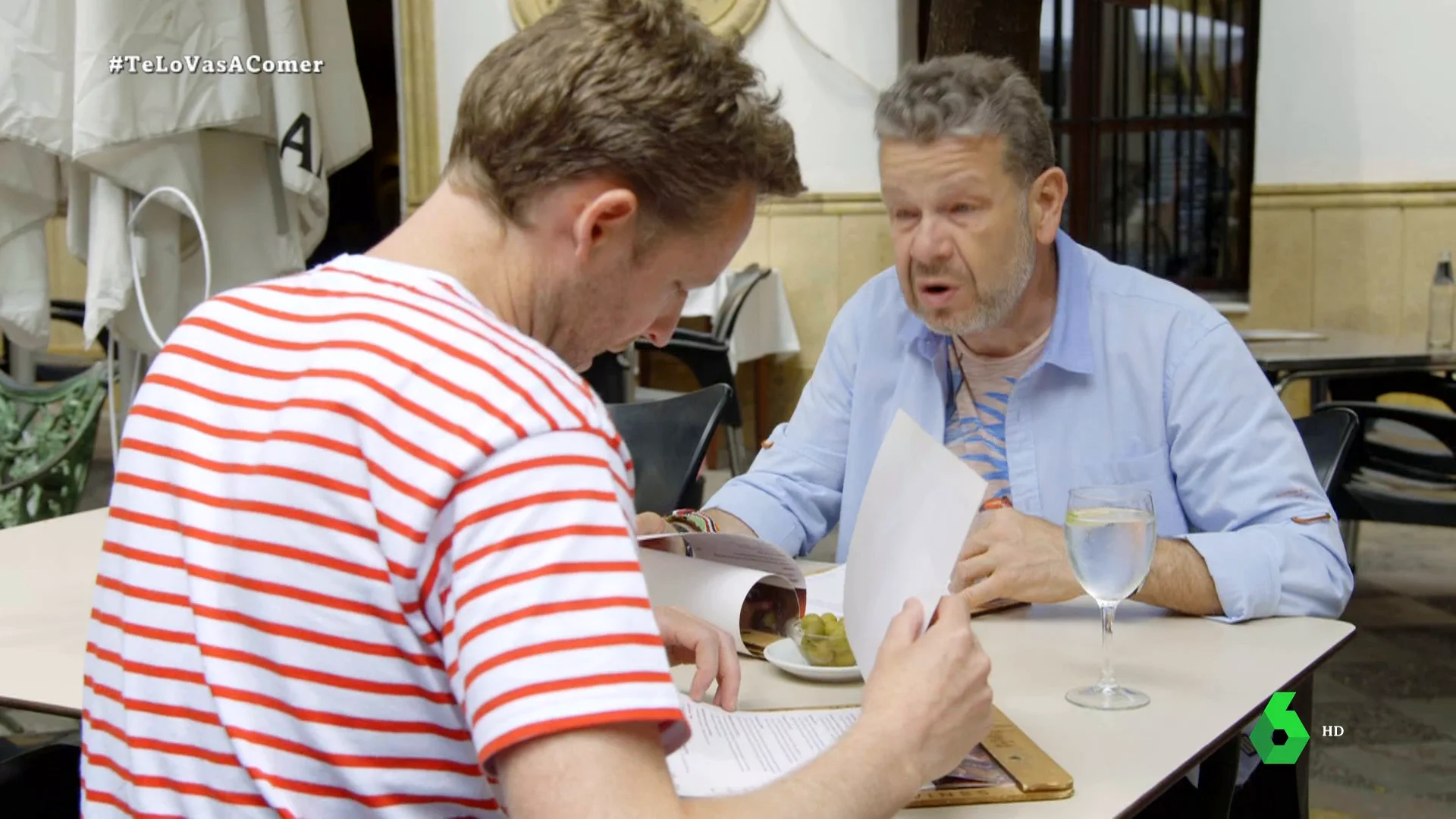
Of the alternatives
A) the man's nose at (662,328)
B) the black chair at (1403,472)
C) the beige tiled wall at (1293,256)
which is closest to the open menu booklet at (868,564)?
the man's nose at (662,328)

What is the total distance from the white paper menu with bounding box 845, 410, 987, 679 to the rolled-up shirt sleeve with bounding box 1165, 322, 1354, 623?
0.58m

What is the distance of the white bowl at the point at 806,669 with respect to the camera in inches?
55.6

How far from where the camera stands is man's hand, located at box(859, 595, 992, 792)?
A: 96 cm

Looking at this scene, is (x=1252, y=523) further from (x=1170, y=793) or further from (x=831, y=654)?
(x=831, y=654)

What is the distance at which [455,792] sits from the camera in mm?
833

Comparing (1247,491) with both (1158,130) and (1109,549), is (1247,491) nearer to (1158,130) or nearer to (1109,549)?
(1109,549)

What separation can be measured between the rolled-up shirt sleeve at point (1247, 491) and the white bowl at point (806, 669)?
0.50 meters

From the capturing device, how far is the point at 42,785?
4.75 feet

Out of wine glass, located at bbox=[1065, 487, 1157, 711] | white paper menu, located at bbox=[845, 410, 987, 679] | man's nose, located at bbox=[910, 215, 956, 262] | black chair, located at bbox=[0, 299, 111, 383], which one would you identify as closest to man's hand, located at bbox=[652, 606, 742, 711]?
white paper menu, located at bbox=[845, 410, 987, 679]

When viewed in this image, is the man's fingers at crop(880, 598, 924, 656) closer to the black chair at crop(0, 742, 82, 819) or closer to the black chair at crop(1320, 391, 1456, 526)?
the black chair at crop(0, 742, 82, 819)

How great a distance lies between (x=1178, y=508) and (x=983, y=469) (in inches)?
11.1

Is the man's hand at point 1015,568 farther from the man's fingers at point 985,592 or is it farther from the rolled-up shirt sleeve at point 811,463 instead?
the rolled-up shirt sleeve at point 811,463

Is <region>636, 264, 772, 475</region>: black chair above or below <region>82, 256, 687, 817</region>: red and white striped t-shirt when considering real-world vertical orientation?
below

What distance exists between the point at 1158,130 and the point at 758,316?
8.07 feet
